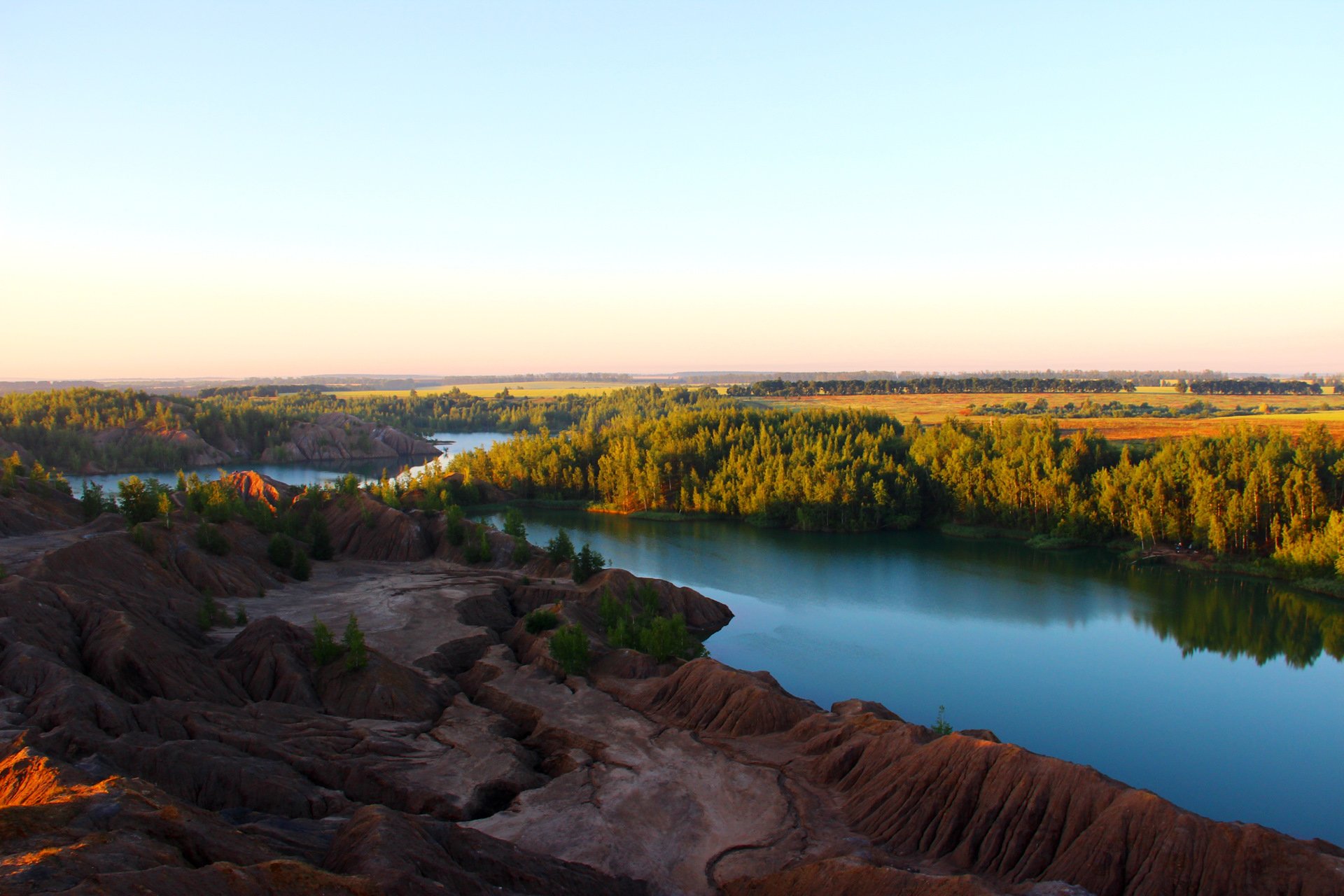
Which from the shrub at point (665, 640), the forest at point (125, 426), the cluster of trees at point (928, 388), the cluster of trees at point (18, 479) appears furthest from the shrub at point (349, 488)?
the cluster of trees at point (928, 388)

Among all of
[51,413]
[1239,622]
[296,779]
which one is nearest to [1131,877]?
[296,779]

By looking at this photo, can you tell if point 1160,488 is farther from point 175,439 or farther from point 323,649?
point 175,439

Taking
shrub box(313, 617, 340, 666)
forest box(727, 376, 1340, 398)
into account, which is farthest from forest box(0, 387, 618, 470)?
shrub box(313, 617, 340, 666)

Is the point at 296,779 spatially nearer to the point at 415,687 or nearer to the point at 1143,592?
the point at 415,687

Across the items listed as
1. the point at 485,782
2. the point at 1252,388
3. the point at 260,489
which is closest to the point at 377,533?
the point at 260,489

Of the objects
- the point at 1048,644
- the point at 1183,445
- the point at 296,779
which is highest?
the point at 1183,445

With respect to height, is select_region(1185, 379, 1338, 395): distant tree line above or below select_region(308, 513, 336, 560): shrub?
above

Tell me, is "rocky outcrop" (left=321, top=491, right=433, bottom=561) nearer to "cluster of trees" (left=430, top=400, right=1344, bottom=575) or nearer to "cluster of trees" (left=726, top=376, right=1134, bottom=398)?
"cluster of trees" (left=430, top=400, right=1344, bottom=575)
